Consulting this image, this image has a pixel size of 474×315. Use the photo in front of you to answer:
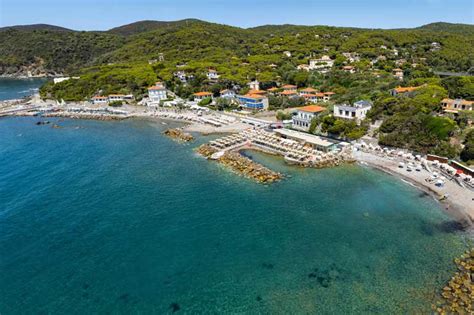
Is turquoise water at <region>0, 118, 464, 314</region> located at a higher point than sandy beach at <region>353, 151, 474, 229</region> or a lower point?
lower

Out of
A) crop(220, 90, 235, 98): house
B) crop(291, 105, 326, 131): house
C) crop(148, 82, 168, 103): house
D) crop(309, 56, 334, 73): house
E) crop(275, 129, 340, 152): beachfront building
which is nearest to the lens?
crop(275, 129, 340, 152): beachfront building

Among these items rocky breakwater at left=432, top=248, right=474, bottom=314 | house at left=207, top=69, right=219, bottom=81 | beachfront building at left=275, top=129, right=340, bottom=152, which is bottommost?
rocky breakwater at left=432, top=248, right=474, bottom=314

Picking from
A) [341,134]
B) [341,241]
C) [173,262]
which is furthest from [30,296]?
[341,134]

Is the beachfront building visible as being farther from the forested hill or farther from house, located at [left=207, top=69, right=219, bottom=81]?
house, located at [left=207, top=69, right=219, bottom=81]

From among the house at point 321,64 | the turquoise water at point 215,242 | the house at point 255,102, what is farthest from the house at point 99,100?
the house at point 321,64

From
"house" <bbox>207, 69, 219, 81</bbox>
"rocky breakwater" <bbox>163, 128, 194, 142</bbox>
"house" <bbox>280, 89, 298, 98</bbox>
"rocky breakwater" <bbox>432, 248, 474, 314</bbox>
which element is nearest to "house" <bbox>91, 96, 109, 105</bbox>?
"house" <bbox>207, 69, 219, 81</bbox>

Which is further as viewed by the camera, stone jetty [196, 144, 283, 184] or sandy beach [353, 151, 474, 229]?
stone jetty [196, 144, 283, 184]
